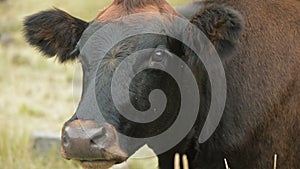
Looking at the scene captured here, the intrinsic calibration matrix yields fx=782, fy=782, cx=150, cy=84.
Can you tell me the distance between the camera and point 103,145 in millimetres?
5133

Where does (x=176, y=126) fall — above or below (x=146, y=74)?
below

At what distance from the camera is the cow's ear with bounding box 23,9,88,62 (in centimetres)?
612

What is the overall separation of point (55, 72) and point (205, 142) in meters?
9.95

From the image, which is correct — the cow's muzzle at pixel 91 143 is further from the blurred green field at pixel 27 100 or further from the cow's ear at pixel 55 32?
the blurred green field at pixel 27 100

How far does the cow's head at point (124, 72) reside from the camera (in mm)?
5199

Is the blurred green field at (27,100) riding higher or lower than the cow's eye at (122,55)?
lower

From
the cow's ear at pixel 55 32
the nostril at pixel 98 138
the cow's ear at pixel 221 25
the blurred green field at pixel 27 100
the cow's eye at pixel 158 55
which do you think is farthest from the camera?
the blurred green field at pixel 27 100

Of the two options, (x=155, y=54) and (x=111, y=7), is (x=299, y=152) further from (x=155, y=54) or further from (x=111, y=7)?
(x=111, y=7)

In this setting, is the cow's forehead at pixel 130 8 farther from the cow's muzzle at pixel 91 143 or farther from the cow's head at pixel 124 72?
the cow's muzzle at pixel 91 143

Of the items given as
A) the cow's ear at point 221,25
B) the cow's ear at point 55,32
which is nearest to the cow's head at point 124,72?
the cow's ear at point 221,25

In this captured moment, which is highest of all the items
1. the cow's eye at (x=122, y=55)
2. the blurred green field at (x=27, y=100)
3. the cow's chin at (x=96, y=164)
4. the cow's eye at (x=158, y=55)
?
the cow's eye at (x=122, y=55)

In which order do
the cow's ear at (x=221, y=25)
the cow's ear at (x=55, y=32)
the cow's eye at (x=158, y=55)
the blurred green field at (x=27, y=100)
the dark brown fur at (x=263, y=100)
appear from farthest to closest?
the blurred green field at (x=27, y=100) → the cow's ear at (x=55, y=32) → the dark brown fur at (x=263, y=100) → the cow's eye at (x=158, y=55) → the cow's ear at (x=221, y=25)

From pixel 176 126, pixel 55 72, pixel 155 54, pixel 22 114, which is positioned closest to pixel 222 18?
pixel 155 54

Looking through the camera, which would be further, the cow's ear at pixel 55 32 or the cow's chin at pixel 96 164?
the cow's ear at pixel 55 32
